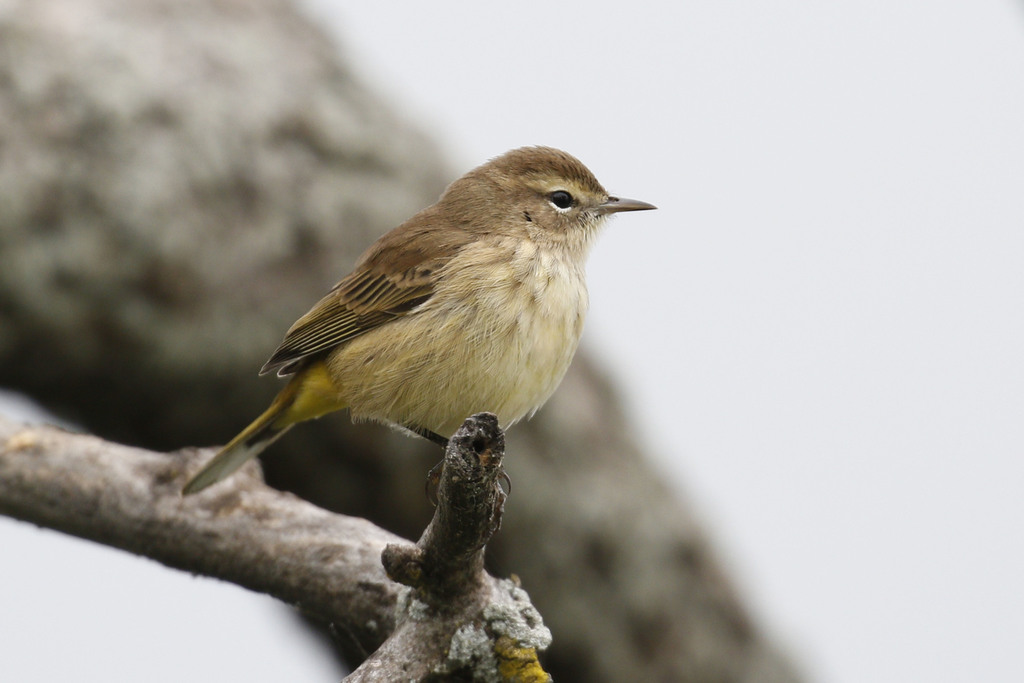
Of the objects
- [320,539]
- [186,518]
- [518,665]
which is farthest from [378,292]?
[518,665]

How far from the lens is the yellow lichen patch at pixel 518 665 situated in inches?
119

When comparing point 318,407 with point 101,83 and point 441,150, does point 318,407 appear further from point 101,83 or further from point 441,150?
point 441,150

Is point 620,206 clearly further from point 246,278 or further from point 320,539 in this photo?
point 246,278

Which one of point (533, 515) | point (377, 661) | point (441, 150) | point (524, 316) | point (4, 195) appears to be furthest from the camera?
point (441, 150)

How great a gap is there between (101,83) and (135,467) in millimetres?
2629

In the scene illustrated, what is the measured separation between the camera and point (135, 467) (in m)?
4.30

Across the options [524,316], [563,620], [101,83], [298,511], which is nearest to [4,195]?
[101,83]

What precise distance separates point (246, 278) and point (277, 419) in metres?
1.80

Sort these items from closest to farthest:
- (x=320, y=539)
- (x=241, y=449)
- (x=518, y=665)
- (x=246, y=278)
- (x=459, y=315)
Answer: (x=518, y=665) < (x=320, y=539) < (x=459, y=315) < (x=241, y=449) < (x=246, y=278)

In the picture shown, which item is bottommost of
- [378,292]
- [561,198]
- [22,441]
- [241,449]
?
[22,441]

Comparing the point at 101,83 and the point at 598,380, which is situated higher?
the point at 101,83

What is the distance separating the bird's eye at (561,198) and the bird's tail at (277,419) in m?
1.28

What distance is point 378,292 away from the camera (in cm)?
446

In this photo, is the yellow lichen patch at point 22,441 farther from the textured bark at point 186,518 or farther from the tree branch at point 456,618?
the tree branch at point 456,618
